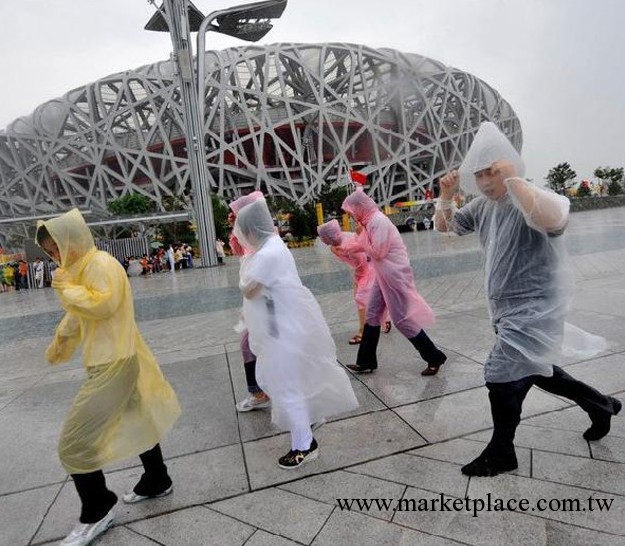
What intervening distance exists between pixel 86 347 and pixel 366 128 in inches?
2026

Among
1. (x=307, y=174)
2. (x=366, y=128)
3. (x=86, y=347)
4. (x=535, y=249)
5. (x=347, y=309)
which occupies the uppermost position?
(x=366, y=128)

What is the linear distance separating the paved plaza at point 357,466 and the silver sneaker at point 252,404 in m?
0.09

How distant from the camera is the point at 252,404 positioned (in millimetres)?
3680

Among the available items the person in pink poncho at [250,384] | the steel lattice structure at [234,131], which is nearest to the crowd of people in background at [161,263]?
the person in pink poncho at [250,384]

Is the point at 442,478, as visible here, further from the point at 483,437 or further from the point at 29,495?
the point at 29,495

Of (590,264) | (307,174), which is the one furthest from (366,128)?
(590,264)

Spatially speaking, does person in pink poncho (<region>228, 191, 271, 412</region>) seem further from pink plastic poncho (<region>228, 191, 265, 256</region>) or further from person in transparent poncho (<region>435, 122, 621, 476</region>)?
person in transparent poncho (<region>435, 122, 621, 476</region>)

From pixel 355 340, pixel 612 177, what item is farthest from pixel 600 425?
pixel 612 177

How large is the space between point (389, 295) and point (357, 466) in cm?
183

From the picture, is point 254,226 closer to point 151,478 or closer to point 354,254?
point 151,478

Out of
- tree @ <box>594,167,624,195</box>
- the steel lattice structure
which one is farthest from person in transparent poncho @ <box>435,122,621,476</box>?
tree @ <box>594,167,624,195</box>

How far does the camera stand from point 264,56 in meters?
48.5

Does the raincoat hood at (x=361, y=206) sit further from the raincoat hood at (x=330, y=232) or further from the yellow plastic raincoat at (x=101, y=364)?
the yellow plastic raincoat at (x=101, y=364)

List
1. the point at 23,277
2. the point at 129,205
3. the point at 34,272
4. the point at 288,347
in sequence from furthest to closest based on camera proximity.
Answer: the point at 129,205, the point at 34,272, the point at 23,277, the point at 288,347
